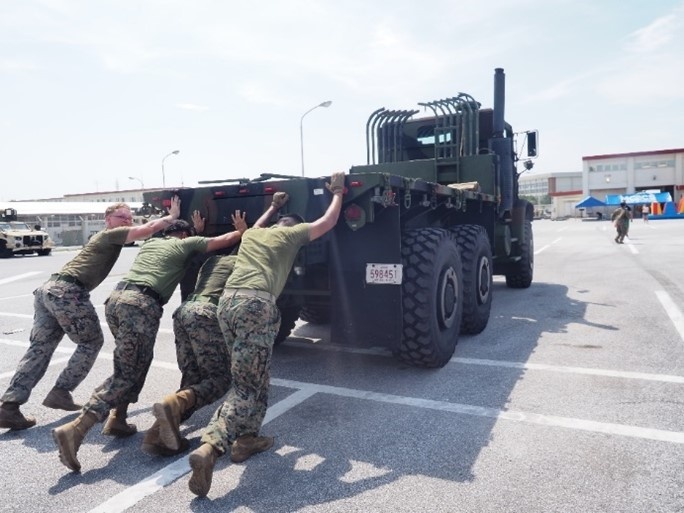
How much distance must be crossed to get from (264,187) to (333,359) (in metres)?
1.98

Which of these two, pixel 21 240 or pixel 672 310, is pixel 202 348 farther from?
pixel 21 240

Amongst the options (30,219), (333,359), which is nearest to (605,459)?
(333,359)

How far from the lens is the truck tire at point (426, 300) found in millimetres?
4688

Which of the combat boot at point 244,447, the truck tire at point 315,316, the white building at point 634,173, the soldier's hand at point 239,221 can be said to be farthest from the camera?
the white building at point 634,173

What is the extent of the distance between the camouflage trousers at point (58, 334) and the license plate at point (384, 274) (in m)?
2.19

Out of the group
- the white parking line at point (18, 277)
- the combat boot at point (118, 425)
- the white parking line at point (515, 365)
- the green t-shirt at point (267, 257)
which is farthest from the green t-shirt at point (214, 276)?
the white parking line at point (18, 277)

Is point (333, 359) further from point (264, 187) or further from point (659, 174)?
point (659, 174)

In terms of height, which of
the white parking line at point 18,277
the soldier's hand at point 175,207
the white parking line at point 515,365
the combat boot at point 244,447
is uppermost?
the soldier's hand at point 175,207

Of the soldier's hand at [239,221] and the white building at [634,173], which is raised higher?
the white building at [634,173]

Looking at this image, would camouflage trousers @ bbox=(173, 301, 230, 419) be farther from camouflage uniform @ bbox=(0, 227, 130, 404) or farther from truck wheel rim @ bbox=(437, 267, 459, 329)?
truck wheel rim @ bbox=(437, 267, 459, 329)

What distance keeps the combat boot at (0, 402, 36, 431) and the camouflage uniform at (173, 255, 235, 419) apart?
1263 millimetres

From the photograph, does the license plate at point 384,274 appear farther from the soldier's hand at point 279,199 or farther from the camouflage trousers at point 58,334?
the camouflage trousers at point 58,334

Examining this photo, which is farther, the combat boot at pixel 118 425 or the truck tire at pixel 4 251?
the truck tire at pixel 4 251

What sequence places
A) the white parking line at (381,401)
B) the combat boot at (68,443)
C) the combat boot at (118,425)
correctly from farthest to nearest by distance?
the combat boot at (118,425) < the combat boot at (68,443) < the white parking line at (381,401)
